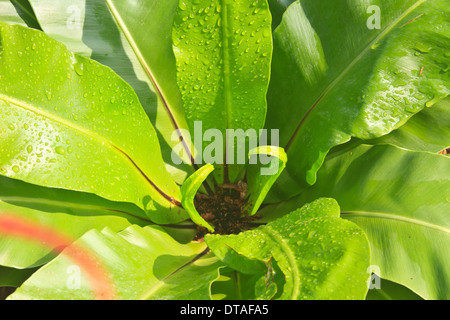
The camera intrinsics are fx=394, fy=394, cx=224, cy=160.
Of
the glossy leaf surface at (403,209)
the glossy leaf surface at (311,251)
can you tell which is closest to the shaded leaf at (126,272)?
the glossy leaf surface at (311,251)

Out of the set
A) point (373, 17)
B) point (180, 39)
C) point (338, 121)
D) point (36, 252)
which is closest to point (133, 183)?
point (36, 252)

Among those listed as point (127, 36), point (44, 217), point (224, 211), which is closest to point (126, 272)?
point (44, 217)

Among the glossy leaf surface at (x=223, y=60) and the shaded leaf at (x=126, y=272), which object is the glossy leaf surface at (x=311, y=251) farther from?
the glossy leaf surface at (x=223, y=60)

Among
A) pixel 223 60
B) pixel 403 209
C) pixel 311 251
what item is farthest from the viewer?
pixel 223 60

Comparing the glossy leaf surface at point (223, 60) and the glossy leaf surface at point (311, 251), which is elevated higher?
the glossy leaf surface at point (223, 60)

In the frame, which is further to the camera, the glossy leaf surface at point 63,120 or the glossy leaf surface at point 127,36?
the glossy leaf surface at point 127,36

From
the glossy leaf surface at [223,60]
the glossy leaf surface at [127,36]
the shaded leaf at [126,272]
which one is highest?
the glossy leaf surface at [127,36]

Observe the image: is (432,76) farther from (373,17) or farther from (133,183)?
(133,183)

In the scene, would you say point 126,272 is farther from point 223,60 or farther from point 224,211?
point 223,60
